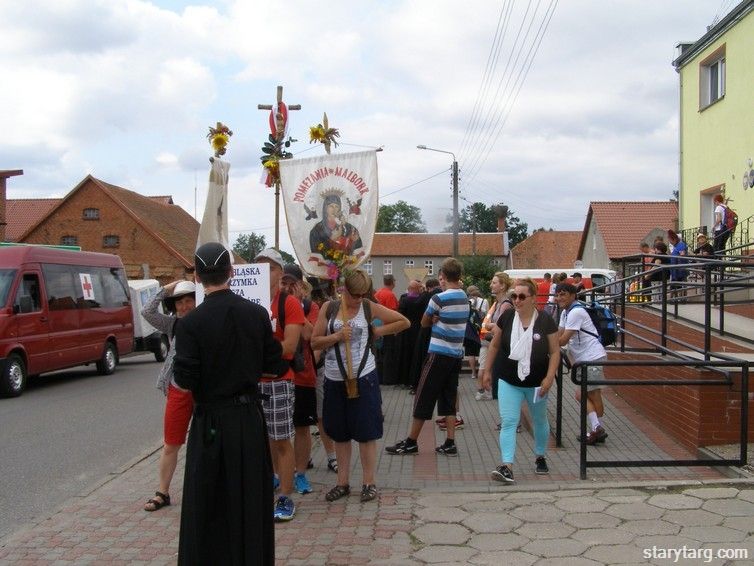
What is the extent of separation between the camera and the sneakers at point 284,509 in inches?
229

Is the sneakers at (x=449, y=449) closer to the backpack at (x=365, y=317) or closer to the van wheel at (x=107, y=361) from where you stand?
the backpack at (x=365, y=317)

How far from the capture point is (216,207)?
24.2ft

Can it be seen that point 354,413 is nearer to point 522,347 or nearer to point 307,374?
point 307,374

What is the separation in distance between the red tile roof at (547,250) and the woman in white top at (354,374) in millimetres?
68609

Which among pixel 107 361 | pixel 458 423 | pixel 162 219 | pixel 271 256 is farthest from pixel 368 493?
pixel 162 219

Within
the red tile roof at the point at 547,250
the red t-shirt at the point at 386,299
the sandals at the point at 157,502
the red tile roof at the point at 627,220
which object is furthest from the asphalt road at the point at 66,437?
the red tile roof at the point at 547,250

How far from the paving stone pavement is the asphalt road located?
554mm

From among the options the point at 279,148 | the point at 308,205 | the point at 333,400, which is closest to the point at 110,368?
the point at 279,148

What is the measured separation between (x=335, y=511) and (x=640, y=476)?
8.59 ft

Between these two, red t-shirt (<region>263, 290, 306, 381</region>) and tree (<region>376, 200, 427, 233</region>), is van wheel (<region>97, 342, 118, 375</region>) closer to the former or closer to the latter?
red t-shirt (<region>263, 290, 306, 381</region>)

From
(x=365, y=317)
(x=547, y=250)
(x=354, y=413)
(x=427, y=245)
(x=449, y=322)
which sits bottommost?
(x=354, y=413)

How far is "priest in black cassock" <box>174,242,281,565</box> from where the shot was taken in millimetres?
4000

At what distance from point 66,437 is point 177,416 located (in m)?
4.74

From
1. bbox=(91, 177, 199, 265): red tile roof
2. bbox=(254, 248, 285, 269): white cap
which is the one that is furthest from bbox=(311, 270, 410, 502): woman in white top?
bbox=(91, 177, 199, 265): red tile roof
